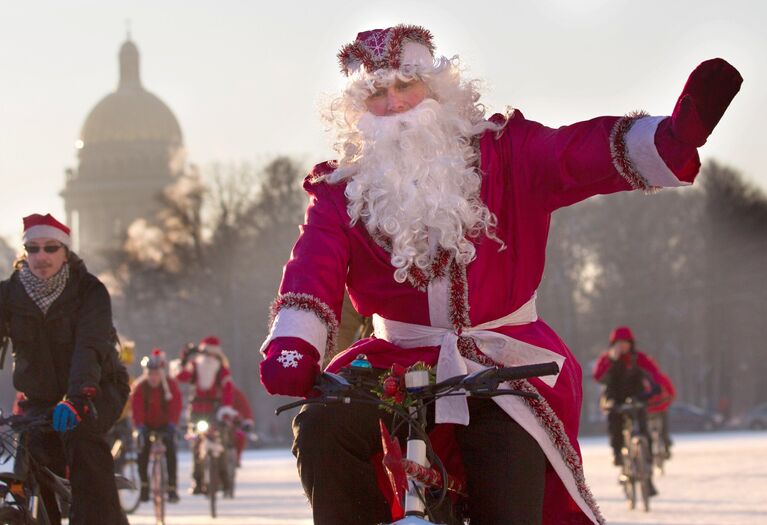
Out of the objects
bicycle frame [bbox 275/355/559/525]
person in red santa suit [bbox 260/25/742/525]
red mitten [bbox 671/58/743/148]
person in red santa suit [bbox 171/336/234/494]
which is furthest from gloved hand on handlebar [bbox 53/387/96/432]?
person in red santa suit [bbox 171/336/234/494]

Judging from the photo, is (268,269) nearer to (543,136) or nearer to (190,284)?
(190,284)

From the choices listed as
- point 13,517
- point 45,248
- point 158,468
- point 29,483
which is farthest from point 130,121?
point 13,517

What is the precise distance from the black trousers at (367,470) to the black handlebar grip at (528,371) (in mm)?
345

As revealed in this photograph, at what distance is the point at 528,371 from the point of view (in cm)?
590

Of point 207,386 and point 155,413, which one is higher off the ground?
point 207,386

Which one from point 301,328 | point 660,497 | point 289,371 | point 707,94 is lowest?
point 660,497

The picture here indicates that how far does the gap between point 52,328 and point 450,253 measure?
3974mm

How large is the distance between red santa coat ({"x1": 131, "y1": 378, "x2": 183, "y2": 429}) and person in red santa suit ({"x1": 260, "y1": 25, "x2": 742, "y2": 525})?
18292 mm

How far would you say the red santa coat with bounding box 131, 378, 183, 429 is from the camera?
25.0 meters

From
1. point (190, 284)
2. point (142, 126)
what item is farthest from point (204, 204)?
point (142, 126)

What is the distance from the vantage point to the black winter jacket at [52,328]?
10164mm

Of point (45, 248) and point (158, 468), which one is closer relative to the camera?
point (45, 248)

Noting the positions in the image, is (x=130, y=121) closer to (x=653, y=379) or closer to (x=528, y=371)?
(x=653, y=379)

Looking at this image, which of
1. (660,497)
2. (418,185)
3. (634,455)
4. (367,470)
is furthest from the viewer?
(660,497)
